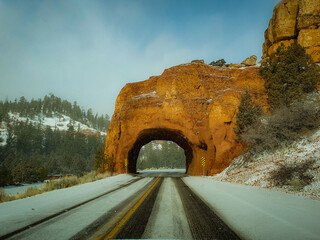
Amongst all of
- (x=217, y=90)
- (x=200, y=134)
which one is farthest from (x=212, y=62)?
(x=200, y=134)

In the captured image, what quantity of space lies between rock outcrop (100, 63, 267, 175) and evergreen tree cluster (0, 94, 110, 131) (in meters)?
142

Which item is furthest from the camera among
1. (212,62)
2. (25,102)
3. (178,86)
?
(25,102)

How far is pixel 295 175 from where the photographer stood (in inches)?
344

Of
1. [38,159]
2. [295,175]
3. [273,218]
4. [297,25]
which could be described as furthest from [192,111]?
[38,159]

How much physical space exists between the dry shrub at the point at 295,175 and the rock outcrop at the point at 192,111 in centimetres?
1184

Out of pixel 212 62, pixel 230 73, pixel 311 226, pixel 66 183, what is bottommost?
pixel 66 183

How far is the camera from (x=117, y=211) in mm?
5309

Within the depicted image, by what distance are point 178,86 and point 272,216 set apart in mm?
23454

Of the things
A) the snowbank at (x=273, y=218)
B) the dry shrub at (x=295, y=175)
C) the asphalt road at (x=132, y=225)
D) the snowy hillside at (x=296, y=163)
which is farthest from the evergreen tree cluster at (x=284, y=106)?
the asphalt road at (x=132, y=225)

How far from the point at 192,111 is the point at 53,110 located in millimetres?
170886

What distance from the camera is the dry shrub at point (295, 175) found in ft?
25.9

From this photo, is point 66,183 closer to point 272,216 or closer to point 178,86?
point 272,216

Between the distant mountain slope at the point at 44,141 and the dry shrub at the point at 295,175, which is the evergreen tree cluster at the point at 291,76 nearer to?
the dry shrub at the point at 295,175

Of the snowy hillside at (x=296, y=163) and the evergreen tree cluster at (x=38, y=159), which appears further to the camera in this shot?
the evergreen tree cluster at (x=38, y=159)
